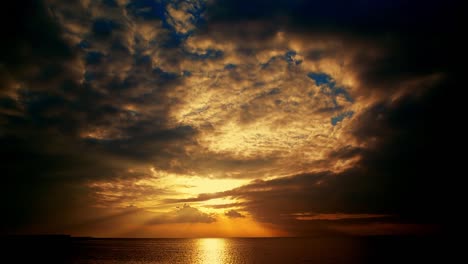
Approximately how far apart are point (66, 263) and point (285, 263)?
6458 cm

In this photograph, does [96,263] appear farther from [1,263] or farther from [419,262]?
[419,262]

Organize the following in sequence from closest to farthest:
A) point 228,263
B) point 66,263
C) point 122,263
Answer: point 66,263
point 122,263
point 228,263

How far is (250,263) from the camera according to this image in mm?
82938

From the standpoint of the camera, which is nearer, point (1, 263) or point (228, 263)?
point (1, 263)

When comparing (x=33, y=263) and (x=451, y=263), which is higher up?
(x=33, y=263)

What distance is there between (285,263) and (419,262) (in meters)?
42.1

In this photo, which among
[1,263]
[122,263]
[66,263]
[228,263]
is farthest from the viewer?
[228,263]

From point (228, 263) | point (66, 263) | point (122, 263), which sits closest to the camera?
point (66, 263)

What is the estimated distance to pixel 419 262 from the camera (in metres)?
80.6

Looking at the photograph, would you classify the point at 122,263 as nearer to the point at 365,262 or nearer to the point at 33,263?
the point at 33,263

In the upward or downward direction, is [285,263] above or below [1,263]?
below

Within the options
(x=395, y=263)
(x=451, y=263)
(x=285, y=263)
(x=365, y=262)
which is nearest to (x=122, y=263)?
(x=285, y=263)

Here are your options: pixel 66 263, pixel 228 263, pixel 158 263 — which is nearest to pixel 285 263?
pixel 228 263

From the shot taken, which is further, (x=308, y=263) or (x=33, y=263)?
(x=308, y=263)
